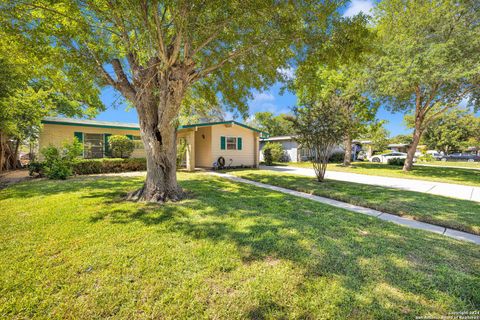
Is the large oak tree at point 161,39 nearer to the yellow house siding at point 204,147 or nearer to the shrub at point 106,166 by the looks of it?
the shrub at point 106,166

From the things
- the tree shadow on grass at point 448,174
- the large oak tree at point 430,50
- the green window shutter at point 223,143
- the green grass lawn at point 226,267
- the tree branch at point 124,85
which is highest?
the large oak tree at point 430,50

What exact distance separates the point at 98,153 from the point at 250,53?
39.5ft

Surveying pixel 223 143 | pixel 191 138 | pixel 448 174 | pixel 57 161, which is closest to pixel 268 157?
pixel 223 143

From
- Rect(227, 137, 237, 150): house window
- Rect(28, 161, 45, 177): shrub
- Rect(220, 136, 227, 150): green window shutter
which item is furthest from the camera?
Rect(227, 137, 237, 150): house window

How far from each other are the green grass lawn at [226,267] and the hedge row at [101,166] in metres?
6.04

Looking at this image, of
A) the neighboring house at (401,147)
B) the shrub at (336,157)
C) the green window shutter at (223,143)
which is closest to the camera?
the green window shutter at (223,143)

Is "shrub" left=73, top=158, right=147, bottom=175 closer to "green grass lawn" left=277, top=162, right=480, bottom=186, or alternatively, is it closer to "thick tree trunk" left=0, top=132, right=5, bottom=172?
"thick tree trunk" left=0, top=132, right=5, bottom=172

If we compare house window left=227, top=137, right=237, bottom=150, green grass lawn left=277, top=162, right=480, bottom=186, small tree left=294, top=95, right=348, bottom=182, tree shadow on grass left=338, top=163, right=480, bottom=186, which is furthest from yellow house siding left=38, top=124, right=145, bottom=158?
tree shadow on grass left=338, top=163, right=480, bottom=186

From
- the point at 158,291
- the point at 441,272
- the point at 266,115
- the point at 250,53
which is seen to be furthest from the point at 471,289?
Result: the point at 266,115

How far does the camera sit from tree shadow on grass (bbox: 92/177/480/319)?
1.90m

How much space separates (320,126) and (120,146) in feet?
36.7

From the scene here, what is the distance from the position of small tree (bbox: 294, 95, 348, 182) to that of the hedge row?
9320mm

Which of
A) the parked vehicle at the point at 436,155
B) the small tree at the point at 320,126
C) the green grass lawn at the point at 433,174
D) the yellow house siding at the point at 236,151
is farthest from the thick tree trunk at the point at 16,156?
the parked vehicle at the point at 436,155

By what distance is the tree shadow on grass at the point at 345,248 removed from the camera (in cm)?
190
